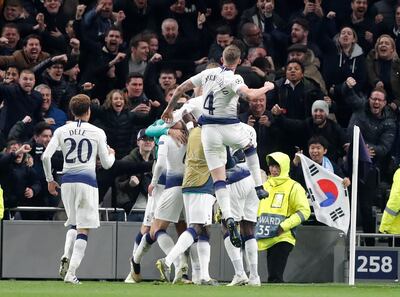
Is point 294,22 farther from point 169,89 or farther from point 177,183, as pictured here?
point 177,183

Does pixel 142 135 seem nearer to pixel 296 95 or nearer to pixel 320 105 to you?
pixel 320 105

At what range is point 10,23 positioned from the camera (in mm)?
25859

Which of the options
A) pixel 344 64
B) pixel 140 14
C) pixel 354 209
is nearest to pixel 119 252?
pixel 354 209

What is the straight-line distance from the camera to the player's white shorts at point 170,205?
65.8 feet

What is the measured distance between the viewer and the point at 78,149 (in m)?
20.0

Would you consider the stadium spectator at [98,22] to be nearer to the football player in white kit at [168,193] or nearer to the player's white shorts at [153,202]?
the player's white shorts at [153,202]

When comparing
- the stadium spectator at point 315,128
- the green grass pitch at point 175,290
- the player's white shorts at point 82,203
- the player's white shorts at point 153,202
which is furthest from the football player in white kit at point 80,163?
the stadium spectator at point 315,128

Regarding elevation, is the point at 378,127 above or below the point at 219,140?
above

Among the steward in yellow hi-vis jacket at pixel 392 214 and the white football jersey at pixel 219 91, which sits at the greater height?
the white football jersey at pixel 219 91

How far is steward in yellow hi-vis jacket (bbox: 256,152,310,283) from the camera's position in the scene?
21.8 m

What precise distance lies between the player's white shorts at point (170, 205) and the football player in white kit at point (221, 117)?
91 centimetres

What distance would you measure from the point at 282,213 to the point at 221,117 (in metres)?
2.91

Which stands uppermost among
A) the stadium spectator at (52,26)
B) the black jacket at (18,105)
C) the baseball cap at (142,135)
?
the stadium spectator at (52,26)

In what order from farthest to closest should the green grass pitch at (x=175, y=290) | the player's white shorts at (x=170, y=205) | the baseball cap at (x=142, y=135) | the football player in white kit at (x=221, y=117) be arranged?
the baseball cap at (x=142, y=135), the player's white shorts at (x=170, y=205), the football player in white kit at (x=221, y=117), the green grass pitch at (x=175, y=290)
